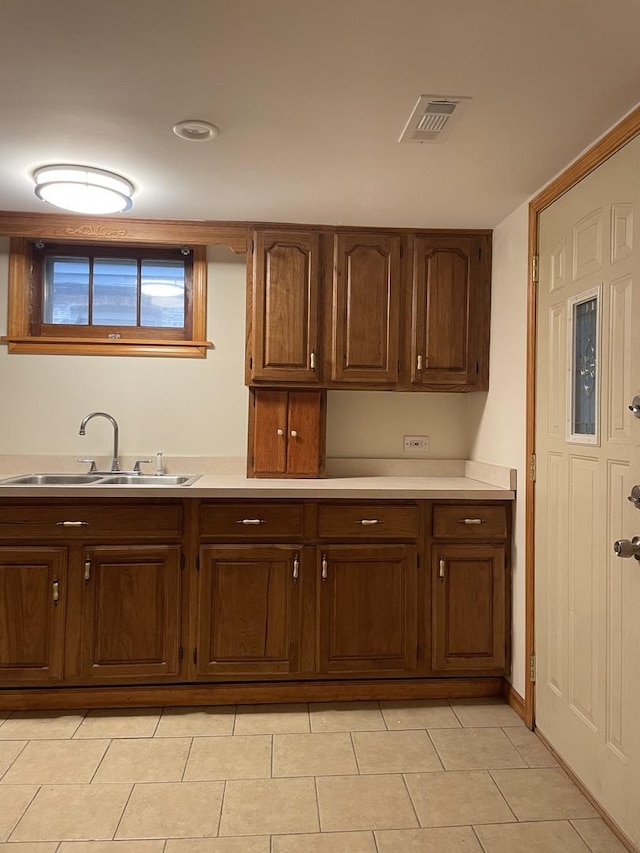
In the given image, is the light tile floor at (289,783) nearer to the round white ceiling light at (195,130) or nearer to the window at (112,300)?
the window at (112,300)

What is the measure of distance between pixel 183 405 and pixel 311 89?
6.04 feet

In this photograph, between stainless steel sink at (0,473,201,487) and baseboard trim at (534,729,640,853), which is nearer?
baseboard trim at (534,729,640,853)

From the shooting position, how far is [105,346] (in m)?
3.19

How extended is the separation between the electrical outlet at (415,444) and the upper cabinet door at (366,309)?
18.7 inches

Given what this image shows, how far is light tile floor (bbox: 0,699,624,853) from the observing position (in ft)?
6.02

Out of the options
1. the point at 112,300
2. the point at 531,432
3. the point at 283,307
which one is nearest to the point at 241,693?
the point at 531,432

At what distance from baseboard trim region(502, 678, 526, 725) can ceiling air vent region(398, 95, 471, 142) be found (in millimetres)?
2270

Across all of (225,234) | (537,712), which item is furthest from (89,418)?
(537,712)

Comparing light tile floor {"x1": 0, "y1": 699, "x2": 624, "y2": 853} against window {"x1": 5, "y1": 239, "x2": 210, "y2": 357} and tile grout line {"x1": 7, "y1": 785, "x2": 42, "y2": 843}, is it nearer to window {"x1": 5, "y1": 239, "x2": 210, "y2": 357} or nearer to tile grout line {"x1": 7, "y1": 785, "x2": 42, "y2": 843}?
tile grout line {"x1": 7, "y1": 785, "x2": 42, "y2": 843}

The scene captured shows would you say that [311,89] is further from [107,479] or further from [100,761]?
[100,761]

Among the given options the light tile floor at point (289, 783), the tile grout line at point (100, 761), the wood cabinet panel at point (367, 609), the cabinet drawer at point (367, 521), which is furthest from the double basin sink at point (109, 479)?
the tile grout line at point (100, 761)

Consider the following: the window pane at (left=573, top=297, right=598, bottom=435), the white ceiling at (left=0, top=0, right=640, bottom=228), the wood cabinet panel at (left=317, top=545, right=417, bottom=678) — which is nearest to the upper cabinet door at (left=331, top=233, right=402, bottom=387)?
the white ceiling at (left=0, top=0, right=640, bottom=228)

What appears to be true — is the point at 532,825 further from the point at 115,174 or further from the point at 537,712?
the point at 115,174

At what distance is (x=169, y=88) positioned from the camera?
180cm
